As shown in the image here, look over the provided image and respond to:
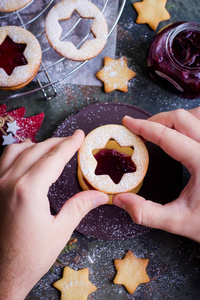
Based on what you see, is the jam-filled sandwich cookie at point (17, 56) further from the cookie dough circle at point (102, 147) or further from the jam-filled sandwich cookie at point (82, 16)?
the cookie dough circle at point (102, 147)

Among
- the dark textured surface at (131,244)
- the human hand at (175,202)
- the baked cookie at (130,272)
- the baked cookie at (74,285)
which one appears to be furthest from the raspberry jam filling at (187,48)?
the baked cookie at (74,285)

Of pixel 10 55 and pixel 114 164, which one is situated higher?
pixel 10 55

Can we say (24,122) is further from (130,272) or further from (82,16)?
(130,272)

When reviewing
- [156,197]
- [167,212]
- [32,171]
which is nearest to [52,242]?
[32,171]

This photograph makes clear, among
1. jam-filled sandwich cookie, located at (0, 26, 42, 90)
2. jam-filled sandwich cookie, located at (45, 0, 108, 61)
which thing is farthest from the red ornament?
jam-filled sandwich cookie, located at (45, 0, 108, 61)

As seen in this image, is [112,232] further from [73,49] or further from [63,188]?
[73,49]

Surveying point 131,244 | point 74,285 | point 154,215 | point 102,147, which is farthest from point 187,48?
point 74,285
